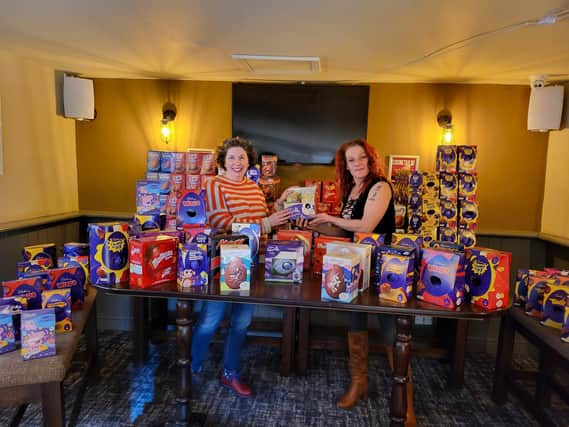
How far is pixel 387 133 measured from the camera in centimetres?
379

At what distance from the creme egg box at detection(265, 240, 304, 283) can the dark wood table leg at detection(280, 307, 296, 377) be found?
947mm

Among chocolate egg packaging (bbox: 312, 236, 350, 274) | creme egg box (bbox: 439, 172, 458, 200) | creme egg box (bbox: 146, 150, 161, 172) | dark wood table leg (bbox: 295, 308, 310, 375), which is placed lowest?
dark wood table leg (bbox: 295, 308, 310, 375)

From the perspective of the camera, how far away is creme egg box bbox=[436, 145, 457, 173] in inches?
123

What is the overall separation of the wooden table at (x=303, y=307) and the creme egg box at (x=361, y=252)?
0.18 feet

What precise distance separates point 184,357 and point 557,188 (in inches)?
132

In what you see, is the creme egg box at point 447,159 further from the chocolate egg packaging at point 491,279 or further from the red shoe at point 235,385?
the red shoe at point 235,385

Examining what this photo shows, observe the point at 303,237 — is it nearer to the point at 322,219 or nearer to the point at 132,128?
the point at 322,219

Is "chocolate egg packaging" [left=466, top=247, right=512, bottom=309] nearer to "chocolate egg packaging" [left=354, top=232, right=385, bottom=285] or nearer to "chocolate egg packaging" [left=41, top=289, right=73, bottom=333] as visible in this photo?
"chocolate egg packaging" [left=354, top=232, right=385, bottom=285]

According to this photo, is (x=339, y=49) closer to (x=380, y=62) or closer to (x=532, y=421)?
(x=380, y=62)

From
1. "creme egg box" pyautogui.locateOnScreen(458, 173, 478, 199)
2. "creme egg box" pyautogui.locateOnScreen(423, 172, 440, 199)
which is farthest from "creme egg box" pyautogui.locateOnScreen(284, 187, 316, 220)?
"creme egg box" pyautogui.locateOnScreen(458, 173, 478, 199)

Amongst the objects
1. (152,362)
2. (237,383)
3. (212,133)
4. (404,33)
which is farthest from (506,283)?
(212,133)

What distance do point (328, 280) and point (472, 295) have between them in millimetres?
619

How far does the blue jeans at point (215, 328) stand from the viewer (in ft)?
7.60

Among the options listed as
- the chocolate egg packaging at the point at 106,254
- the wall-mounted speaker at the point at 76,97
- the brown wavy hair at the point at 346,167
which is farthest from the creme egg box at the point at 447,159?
the wall-mounted speaker at the point at 76,97
